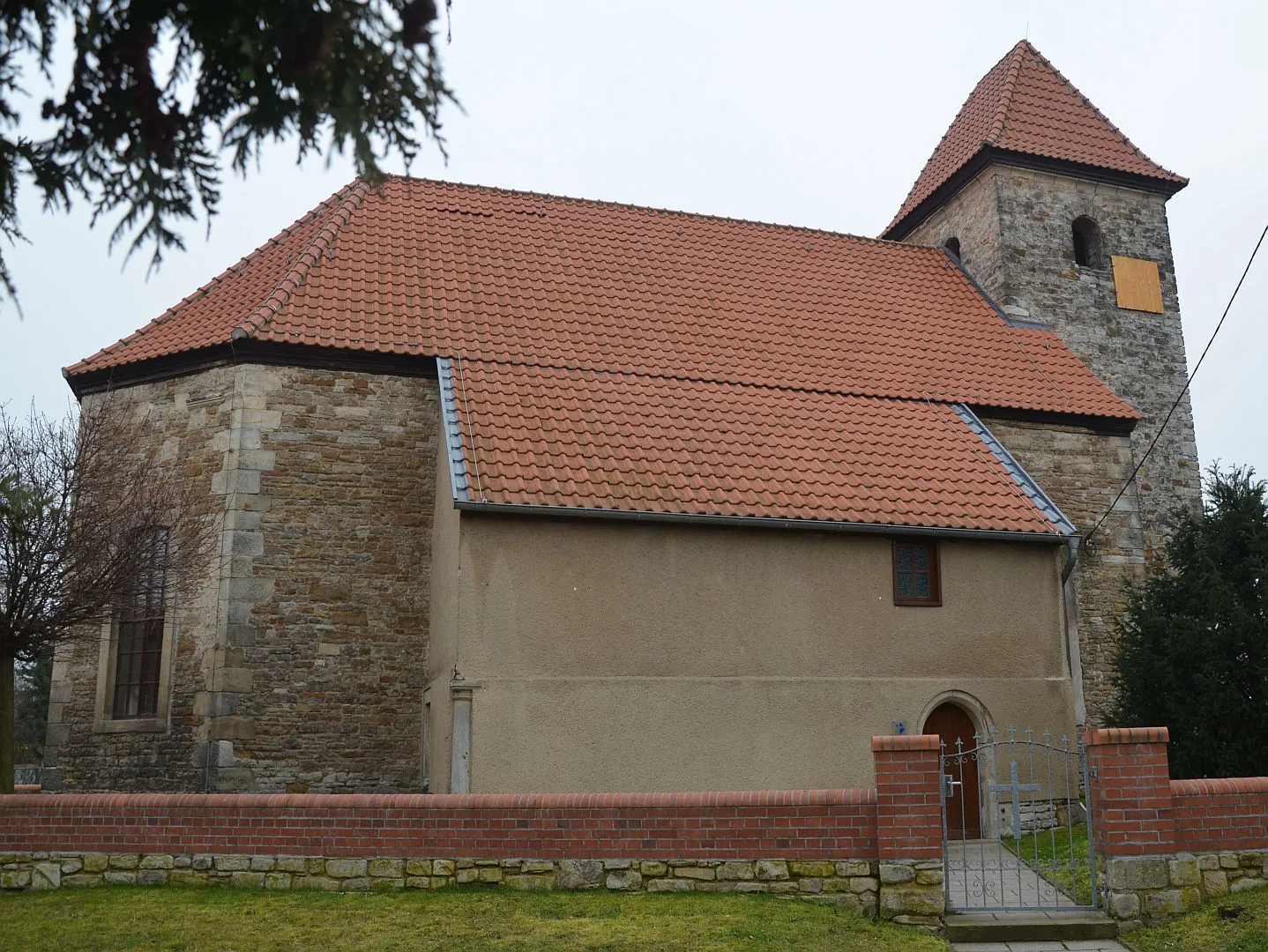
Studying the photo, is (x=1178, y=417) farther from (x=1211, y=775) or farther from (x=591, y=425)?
(x=591, y=425)

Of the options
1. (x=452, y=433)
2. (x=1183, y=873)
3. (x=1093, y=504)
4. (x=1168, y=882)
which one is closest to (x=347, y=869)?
(x=452, y=433)

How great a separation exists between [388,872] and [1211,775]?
8046 mm

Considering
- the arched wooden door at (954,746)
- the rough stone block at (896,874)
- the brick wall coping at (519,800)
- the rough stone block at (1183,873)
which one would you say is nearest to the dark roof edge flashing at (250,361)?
the brick wall coping at (519,800)

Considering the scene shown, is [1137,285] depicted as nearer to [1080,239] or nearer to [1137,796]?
[1080,239]

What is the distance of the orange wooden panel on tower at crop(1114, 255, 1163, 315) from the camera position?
21.3 metres

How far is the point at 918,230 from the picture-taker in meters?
24.0

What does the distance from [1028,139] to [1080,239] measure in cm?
209

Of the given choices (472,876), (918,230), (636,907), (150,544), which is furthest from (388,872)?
(918,230)

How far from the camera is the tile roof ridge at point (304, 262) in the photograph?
14.4 m

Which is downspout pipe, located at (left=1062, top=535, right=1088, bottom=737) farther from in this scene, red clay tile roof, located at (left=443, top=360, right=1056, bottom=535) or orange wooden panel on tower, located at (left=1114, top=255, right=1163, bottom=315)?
orange wooden panel on tower, located at (left=1114, top=255, right=1163, bottom=315)

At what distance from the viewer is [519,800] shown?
9.15 m

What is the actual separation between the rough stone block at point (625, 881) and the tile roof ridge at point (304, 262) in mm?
7848

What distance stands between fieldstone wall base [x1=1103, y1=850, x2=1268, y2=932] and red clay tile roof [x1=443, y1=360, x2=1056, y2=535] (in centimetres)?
524

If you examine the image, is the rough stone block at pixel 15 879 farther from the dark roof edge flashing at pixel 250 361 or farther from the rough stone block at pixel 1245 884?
the rough stone block at pixel 1245 884
